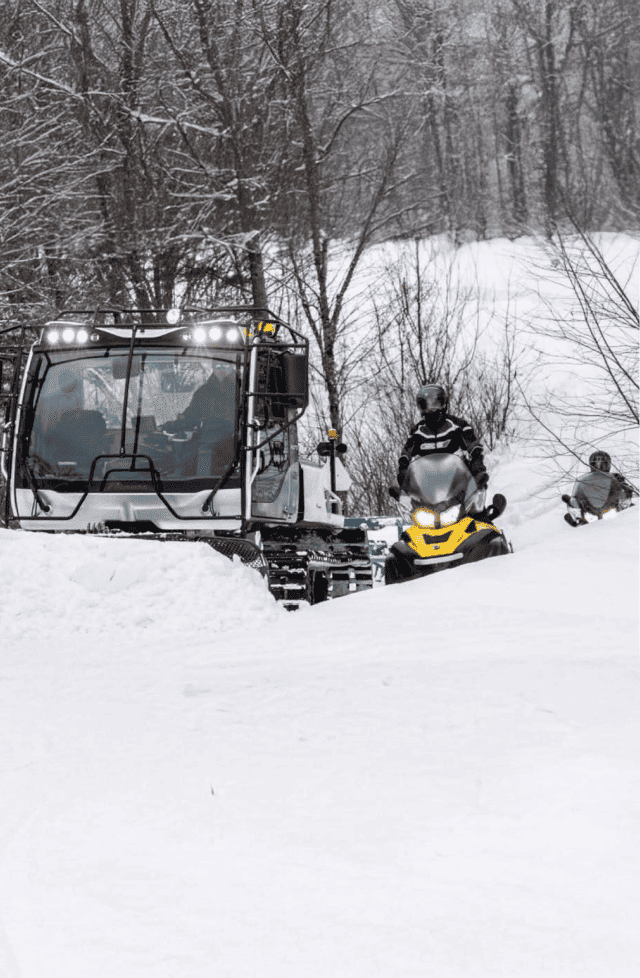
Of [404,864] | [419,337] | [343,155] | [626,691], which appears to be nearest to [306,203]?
[343,155]

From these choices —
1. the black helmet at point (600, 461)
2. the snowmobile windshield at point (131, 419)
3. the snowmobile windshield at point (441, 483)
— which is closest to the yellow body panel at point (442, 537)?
the snowmobile windshield at point (441, 483)

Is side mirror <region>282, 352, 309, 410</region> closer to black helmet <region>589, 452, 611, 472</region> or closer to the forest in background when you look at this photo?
black helmet <region>589, 452, 611, 472</region>

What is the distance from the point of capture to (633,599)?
635cm

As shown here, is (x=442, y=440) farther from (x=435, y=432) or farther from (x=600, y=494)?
(x=600, y=494)

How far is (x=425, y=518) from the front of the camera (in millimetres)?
8578

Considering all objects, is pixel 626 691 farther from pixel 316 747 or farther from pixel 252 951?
pixel 252 951

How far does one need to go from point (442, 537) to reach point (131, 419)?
2.51m

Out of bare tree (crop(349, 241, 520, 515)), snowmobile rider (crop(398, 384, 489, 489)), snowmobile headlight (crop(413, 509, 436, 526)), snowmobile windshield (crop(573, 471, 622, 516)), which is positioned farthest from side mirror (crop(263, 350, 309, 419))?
bare tree (crop(349, 241, 520, 515))

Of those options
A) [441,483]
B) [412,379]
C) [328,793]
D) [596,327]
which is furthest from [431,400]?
[412,379]

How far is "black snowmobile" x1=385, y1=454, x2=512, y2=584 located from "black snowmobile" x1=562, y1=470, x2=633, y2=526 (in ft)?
11.3

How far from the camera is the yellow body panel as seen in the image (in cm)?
847

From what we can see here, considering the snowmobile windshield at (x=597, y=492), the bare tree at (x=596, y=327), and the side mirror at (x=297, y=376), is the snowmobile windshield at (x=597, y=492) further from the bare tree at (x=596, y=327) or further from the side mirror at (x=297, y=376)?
the side mirror at (x=297, y=376)

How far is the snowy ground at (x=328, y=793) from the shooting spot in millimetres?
2525

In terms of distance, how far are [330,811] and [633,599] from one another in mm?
3505
